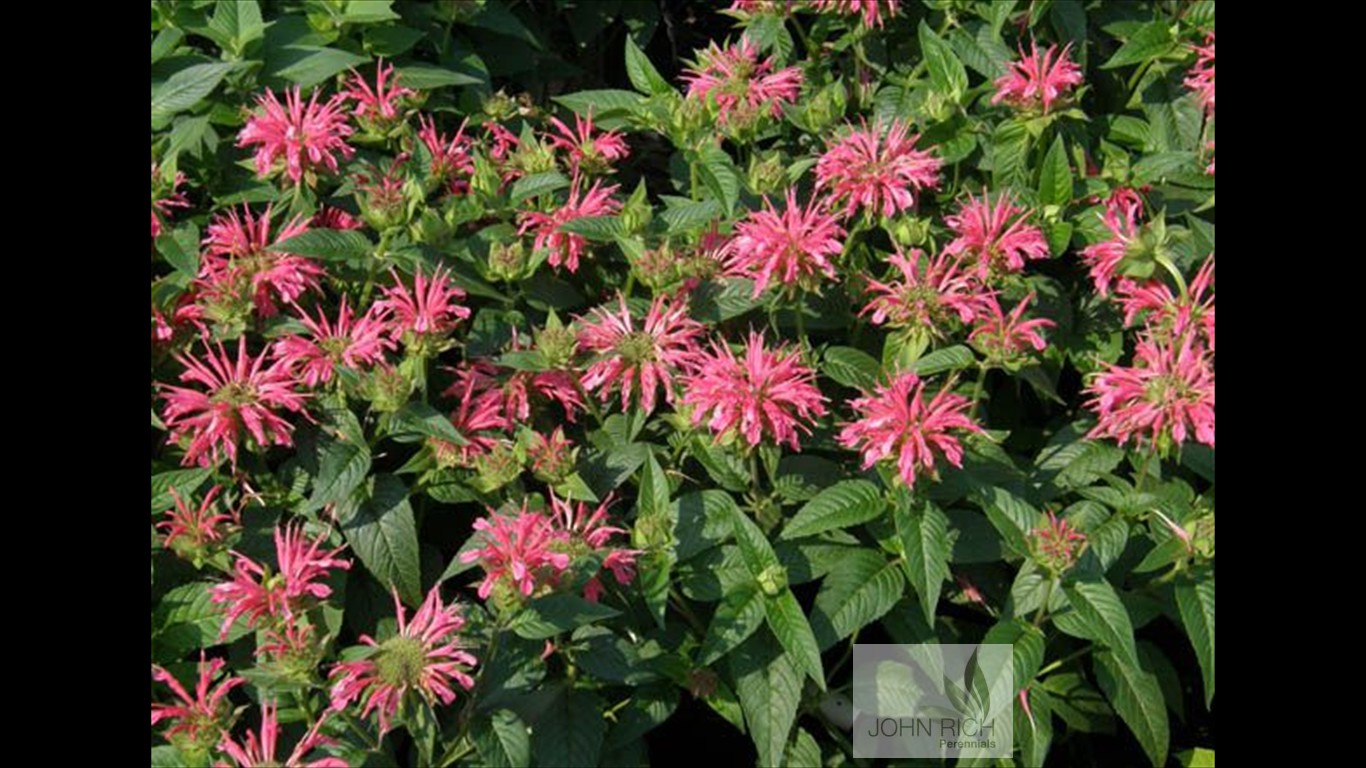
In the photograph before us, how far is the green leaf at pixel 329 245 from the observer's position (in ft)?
5.09

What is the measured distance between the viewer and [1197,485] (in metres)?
1.74

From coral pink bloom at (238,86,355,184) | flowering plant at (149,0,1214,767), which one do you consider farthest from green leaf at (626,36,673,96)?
coral pink bloom at (238,86,355,184)

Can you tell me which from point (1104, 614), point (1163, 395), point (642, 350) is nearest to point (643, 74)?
point (642, 350)

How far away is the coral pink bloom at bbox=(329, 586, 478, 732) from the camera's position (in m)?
1.25

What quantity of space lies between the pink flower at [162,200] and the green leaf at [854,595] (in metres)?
0.90

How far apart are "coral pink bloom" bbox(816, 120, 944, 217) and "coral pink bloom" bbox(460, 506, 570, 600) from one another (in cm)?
60

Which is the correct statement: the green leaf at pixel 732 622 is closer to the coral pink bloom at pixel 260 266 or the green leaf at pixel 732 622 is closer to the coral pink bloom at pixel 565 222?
the coral pink bloom at pixel 565 222

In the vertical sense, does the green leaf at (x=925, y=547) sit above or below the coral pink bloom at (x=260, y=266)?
below

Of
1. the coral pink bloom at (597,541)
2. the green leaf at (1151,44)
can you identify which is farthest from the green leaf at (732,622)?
the green leaf at (1151,44)

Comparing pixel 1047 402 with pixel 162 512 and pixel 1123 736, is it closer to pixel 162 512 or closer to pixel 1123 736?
pixel 1123 736

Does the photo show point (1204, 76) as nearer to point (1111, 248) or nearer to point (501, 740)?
point (1111, 248)

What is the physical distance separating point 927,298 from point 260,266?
0.79m

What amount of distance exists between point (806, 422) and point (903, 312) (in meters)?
0.21

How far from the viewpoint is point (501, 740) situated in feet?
4.30
